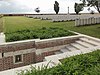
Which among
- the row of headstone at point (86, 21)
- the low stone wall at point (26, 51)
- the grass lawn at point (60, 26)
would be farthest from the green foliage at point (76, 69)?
the row of headstone at point (86, 21)

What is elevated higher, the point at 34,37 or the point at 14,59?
the point at 34,37

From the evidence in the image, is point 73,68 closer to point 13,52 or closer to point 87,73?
point 87,73

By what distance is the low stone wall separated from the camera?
9.73 m

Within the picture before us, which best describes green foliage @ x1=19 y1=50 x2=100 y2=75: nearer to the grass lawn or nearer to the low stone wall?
the low stone wall

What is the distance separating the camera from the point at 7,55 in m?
9.80

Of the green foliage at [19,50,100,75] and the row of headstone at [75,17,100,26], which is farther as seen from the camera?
the row of headstone at [75,17,100,26]

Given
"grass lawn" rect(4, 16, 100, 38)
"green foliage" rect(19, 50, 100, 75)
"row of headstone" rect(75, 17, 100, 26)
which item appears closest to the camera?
"green foliage" rect(19, 50, 100, 75)

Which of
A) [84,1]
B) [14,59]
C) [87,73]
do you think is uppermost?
[84,1]

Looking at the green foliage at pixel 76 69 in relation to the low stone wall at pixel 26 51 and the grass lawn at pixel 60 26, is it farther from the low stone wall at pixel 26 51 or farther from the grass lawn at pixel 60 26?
the grass lawn at pixel 60 26

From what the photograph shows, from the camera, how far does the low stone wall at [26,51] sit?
383 inches

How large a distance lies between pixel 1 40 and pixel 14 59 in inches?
66.6

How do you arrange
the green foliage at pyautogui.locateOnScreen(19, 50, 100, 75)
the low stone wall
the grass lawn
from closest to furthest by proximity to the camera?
the green foliage at pyautogui.locateOnScreen(19, 50, 100, 75) → the low stone wall → the grass lawn

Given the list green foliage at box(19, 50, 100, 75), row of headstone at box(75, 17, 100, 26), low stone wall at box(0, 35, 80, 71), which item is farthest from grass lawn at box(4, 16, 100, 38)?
green foliage at box(19, 50, 100, 75)

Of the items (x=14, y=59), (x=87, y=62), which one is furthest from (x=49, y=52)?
(x=87, y=62)
